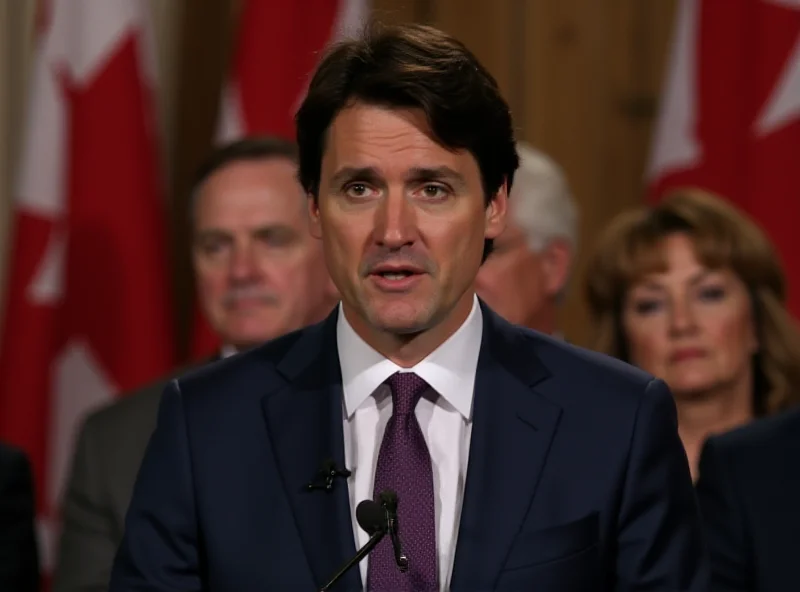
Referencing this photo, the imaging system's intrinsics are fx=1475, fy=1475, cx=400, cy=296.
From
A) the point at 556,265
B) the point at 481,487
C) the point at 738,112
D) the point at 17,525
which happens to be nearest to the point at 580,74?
the point at 738,112

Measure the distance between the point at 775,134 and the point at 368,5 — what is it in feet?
4.09

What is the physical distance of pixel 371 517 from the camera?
1687 millimetres

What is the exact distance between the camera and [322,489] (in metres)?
1.86

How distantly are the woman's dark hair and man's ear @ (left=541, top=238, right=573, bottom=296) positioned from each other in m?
1.96

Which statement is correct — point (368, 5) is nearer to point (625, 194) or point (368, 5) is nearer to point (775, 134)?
point (625, 194)

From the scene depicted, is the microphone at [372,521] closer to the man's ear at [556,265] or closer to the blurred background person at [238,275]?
the blurred background person at [238,275]

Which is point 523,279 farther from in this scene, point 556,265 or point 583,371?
point 583,371

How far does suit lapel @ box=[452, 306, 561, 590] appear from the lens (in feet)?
6.00

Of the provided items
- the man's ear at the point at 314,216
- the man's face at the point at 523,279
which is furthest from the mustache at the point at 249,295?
the man's ear at the point at 314,216

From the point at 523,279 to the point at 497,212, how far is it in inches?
71.9

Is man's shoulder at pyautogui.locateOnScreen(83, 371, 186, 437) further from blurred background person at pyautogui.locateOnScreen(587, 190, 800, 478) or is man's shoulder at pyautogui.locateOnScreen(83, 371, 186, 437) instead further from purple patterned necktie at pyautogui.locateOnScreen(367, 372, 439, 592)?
purple patterned necktie at pyautogui.locateOnScreen(367, 372, 439, 592)

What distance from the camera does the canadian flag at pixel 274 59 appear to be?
14.1 feet

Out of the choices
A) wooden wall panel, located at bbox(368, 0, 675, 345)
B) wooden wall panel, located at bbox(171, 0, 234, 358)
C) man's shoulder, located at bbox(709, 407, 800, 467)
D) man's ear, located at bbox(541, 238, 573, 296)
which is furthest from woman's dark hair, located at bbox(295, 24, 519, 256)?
wooden wall panel, located at bbox(171, 0, 234, 358)

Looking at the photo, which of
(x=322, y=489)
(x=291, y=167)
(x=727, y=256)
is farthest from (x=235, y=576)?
(x=727, y=256)
